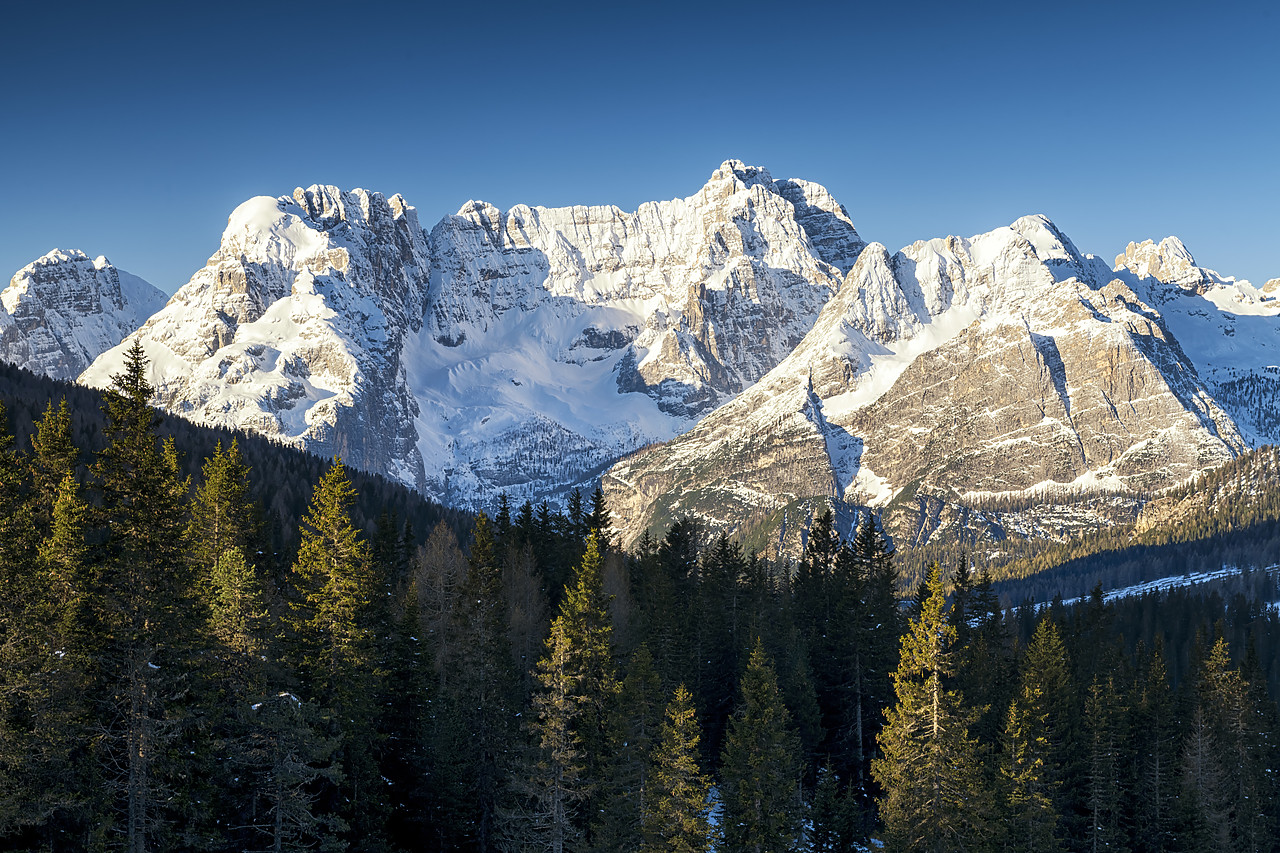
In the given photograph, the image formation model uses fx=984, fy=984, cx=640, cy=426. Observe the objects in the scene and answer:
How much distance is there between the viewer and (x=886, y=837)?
44.6m

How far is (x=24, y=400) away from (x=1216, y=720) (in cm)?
13827

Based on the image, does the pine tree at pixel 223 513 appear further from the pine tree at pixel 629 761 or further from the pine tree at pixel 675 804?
the pine tree at pixel 675 804

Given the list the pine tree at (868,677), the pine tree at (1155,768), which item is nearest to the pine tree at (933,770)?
the pine tree at (868,677)

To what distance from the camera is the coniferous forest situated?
108 feet

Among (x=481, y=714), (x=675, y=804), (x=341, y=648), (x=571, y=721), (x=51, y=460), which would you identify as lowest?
(x=675, y=804)

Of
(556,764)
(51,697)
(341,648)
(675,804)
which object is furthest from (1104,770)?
(51,697)

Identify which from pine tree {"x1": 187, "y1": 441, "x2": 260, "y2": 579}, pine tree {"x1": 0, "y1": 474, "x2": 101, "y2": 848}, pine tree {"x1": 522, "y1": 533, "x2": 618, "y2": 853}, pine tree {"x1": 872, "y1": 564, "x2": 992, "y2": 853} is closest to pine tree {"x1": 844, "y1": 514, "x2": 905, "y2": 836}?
pine tree {"x1": 872, "y1": 564, "x2": 992, "y2": 853}

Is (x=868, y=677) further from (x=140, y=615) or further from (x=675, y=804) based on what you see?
(x=140, y=615)

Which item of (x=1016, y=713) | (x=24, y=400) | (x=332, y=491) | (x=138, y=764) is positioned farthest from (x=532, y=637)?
(x=24, y=400)

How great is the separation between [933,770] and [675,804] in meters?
11.3

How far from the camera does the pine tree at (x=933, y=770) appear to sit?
1678 inches

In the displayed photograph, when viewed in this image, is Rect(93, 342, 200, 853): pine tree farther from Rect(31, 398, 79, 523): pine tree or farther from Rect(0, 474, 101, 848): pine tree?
Rect(31, 398, 79, 523): pine tree

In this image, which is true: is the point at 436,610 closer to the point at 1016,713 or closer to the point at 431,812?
the point at 431,812

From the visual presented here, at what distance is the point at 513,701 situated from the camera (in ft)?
179
